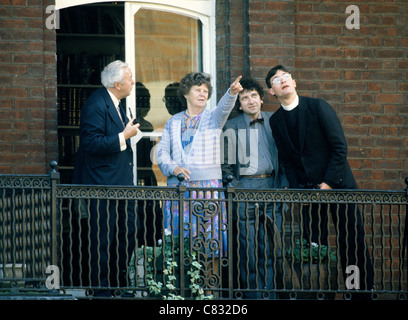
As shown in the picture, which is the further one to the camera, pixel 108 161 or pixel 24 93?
pixel 24 93

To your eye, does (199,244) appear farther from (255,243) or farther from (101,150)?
(101,150)

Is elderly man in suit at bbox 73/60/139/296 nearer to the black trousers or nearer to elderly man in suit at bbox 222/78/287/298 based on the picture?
elderly man in suit at bbox 222/78/287/298

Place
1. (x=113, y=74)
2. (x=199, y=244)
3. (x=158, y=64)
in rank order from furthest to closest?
(x=158, y=64)
(x=113, y=74)
(x=199, y=244)

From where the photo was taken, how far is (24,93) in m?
9.10

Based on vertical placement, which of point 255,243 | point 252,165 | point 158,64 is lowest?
point 255,243

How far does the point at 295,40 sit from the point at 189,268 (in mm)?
2938

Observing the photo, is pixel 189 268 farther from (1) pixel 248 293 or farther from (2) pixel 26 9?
(2) pixel 26 9

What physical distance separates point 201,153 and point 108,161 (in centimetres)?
91

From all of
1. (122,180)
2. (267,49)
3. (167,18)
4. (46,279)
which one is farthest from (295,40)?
(46,279)

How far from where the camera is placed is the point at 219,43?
9.70m

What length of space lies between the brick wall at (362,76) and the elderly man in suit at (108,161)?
80.4 inches

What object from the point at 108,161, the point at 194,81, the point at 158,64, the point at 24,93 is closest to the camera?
the point at 108,161

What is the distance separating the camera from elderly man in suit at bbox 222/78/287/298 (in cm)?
834

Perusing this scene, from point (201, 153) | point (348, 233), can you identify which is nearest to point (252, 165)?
point (201, 153)
